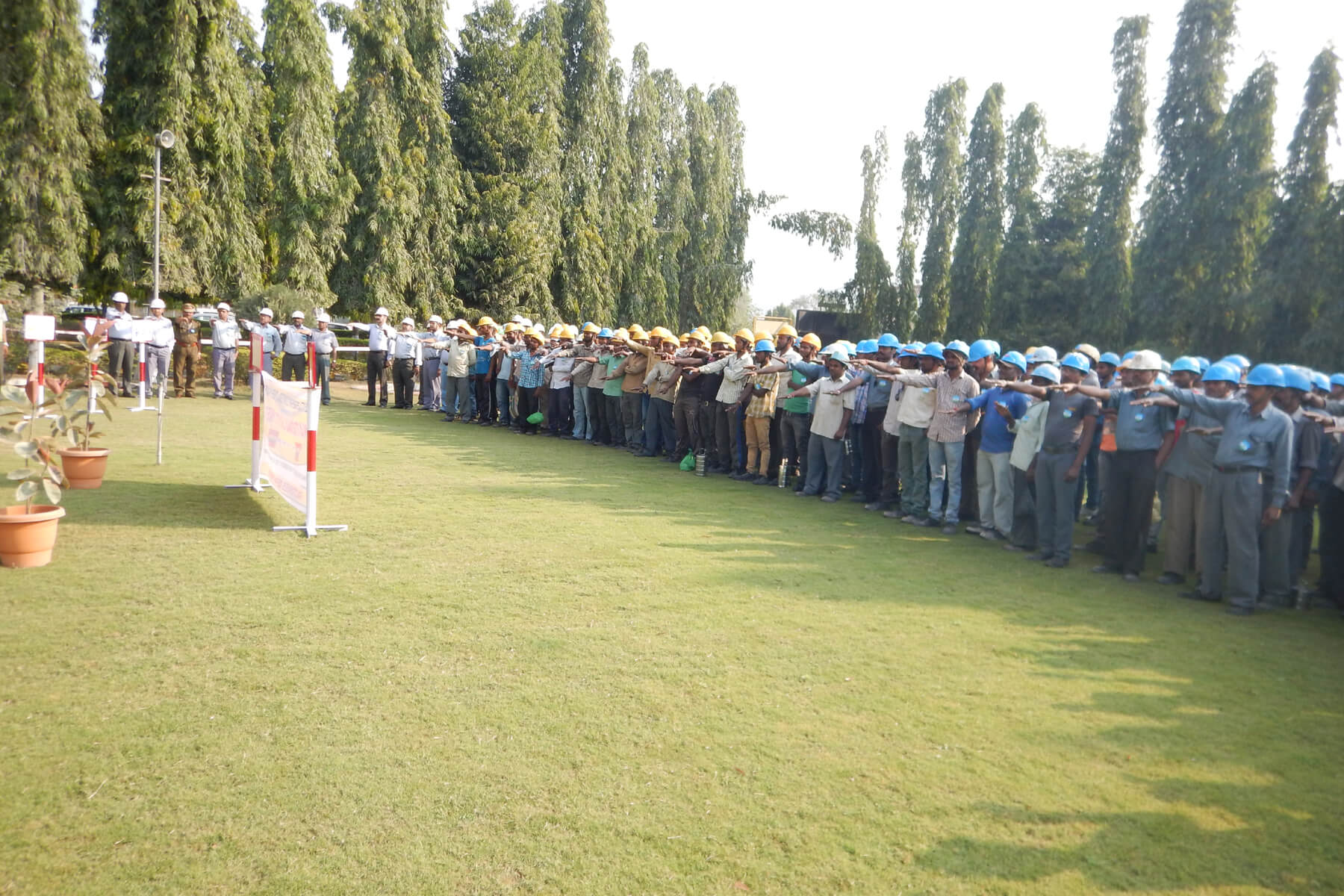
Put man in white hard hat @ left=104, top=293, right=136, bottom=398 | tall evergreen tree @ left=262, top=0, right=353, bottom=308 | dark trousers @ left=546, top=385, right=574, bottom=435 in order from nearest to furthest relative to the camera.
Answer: dark trousers @ left=546, top=385, right=574, bottom=435 → man in white hard hat @ left=104, top=293, right=136, bottom=398 → tall evergreen tree @ left=262, top=0, right=353, bottom=308

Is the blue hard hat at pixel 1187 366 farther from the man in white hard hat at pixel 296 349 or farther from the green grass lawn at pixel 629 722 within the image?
the man in white hard hat at pixel 296 349

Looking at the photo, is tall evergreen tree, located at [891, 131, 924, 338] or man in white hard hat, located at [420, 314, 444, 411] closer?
man in white hard hat, located at [420, 314, 444, 411]

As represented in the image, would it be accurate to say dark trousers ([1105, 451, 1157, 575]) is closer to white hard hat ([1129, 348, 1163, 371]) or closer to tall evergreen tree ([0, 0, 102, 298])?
white hard hat ([1129, 348, 1163, 371])

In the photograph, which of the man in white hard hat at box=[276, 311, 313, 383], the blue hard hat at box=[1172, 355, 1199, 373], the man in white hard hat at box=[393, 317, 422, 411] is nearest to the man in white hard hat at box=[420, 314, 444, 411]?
the man in white hard hat at box=[393, 317, 422, 411]

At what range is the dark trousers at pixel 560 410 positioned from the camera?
17750 millimetres


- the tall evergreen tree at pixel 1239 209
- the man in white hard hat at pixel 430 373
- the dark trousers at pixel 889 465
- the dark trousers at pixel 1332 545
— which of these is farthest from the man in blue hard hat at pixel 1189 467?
the tall evergreen tree at pixel 1239 209

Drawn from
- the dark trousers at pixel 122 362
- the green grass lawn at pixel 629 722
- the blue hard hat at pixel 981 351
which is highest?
the blue hard hat at pixel 981 351

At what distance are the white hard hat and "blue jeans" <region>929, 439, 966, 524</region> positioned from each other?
2130 mm

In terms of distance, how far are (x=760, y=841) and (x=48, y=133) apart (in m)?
26.5

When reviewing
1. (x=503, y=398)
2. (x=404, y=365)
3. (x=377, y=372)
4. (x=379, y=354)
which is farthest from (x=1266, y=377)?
(x=377, y=372)

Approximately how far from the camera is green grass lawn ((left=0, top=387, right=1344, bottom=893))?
3500 mm

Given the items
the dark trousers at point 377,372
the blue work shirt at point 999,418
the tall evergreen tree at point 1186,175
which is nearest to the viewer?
the blue work shirt at point 999,418

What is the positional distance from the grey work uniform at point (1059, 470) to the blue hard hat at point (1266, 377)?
156 centimetres

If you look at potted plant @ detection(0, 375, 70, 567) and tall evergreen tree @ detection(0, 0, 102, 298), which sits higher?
tall evergreen tree @ detection(0, 0, 102, 298)
